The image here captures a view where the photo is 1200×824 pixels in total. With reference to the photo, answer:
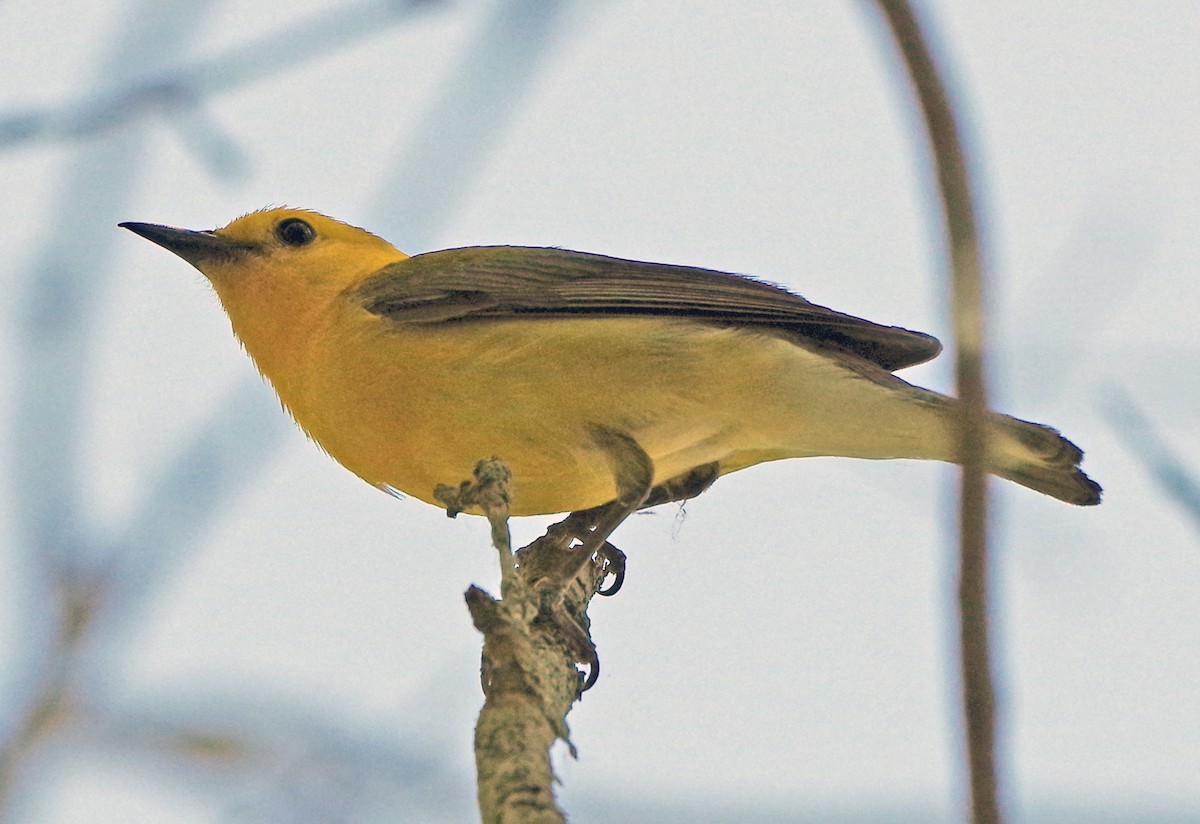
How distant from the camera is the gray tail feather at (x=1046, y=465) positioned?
455 cm

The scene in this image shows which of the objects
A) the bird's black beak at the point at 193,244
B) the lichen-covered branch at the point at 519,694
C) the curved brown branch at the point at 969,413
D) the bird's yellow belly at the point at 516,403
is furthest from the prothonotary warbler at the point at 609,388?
the curved brown branch at the point at 969,413

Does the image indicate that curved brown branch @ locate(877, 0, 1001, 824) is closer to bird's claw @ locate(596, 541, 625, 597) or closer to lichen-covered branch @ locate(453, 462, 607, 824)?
lichen-covered branch @ locate(453, 462, 607, 824)

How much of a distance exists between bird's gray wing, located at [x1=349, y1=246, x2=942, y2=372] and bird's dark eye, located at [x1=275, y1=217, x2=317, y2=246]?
79 centimetres

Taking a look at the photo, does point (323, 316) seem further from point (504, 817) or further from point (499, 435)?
point (504, 817)

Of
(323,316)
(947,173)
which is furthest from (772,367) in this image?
(947,173)

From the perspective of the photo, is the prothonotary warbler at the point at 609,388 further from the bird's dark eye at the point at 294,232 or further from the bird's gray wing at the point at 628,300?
the bird's dark eye at the point at 294,232

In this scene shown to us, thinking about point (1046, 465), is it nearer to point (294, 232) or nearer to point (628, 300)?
point (628, 300)

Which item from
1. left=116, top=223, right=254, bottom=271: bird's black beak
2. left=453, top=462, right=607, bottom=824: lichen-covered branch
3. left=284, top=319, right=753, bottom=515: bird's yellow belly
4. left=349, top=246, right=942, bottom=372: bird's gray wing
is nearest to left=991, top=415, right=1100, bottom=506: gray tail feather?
left=349, top=246, right=942, bottom=372: bird's gray wing

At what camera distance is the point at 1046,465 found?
185 inches

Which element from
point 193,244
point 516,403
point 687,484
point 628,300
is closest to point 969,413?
point 516,403

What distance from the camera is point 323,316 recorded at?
5.49 meters

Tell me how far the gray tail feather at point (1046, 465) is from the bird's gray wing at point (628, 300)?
1.96 ft

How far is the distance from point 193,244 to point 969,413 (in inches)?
193

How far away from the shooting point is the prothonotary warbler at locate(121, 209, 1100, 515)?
4.72m
